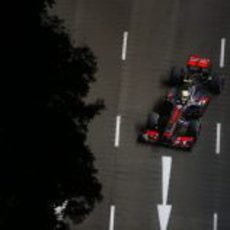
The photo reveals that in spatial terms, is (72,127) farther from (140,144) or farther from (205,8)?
(205,8)

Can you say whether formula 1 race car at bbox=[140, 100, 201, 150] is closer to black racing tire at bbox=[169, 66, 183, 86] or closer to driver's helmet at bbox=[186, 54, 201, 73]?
black racing tire at bbox=[169, 66, 183, 86]

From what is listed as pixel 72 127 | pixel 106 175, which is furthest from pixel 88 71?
pixel 106 175

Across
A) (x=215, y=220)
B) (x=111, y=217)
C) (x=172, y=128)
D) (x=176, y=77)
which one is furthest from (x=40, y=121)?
(x=176, y=77)

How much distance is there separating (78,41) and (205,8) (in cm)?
425

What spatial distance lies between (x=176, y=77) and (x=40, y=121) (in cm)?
1318

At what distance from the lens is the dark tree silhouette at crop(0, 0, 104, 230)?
35.3 feet

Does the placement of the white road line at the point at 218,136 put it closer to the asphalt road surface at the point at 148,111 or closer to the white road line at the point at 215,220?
the asphalt road surface at the point at 148,111

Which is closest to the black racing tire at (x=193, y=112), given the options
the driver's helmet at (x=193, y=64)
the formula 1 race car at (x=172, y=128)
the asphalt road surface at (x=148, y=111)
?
the formula 1 race car at (x=172, y=128)

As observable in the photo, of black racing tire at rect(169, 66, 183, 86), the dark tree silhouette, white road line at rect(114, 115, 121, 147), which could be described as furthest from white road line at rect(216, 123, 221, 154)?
the dark tree silhouette

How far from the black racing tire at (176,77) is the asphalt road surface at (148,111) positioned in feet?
0.97

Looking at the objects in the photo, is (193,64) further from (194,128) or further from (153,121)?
(153,121)

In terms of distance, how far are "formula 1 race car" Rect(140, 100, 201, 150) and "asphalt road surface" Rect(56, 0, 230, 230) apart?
0.32 metres

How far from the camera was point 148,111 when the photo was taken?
78.7 ft

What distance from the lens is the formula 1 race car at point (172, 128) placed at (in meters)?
23.2
